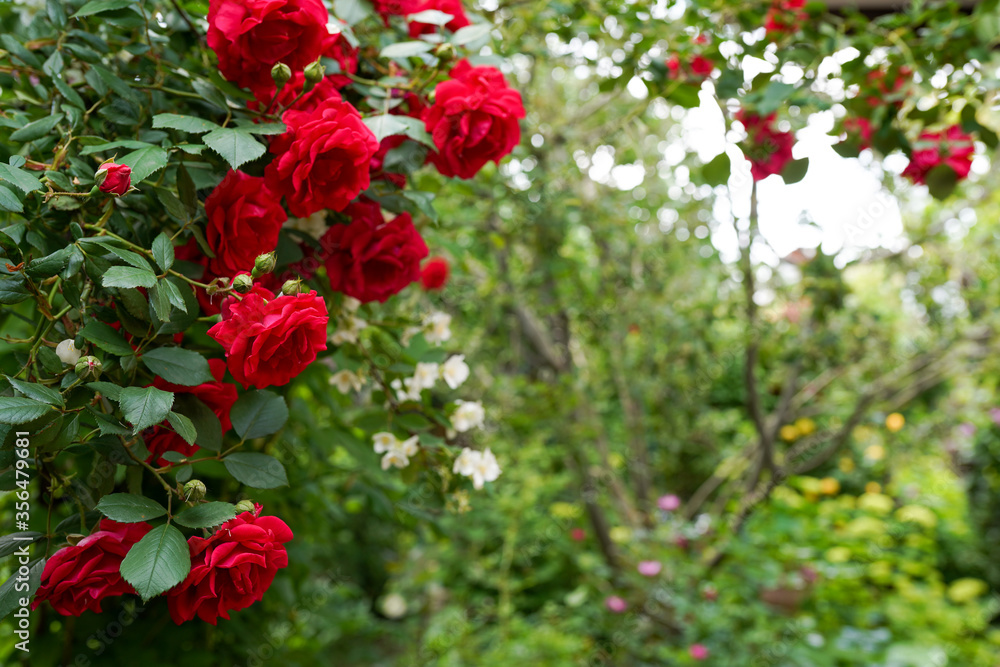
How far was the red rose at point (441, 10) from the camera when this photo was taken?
0.74 meters

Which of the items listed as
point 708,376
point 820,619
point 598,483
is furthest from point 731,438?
point 598,483

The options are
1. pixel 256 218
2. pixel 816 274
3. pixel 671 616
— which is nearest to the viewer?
pixel 256 218

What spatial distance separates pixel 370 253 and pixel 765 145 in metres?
0.78

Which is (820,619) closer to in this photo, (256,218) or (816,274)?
(816,274)

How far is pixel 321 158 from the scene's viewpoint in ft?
1.75

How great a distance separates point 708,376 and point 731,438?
7.90 feet

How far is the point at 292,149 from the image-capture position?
53 centimetres

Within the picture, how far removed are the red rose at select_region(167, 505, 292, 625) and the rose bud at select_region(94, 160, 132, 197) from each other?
26cm

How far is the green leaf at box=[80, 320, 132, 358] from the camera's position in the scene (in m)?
0.45

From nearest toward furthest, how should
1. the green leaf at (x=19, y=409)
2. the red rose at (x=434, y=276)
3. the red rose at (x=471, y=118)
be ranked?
the green leaf at (x=19, y=409)
the red rose at (x=471, y=118)
the red rose at (x=434, y=276)

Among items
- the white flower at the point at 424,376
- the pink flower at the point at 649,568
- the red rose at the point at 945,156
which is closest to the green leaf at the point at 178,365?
the white flower at the point at 424,376

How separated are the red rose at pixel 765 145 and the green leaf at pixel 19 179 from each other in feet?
3.15

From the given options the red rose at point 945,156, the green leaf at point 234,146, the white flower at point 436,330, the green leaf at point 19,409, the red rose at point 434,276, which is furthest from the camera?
the red rose at point 434,276

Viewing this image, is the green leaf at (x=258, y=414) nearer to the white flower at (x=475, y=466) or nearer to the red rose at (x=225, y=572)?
the red rose at (x=225, y=572)
